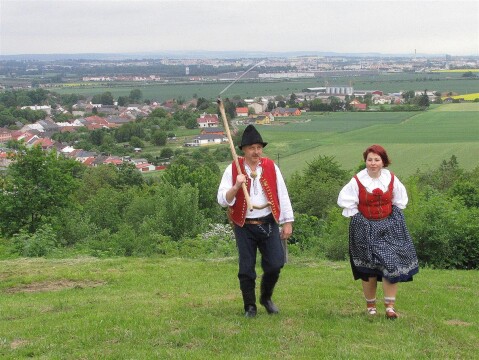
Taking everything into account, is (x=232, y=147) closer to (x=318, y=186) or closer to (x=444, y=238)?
(x=444, y=238)

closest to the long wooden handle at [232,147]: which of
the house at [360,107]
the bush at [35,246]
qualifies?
the bush at [35,246]

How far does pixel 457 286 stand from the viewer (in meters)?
9.84

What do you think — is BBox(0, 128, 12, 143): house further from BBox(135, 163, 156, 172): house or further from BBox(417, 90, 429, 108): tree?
BBox(417, 90, 429, 108): tree

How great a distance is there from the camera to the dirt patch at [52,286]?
32.0 ft

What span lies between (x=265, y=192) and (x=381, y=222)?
1.28 metres

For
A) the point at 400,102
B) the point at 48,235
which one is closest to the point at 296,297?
the point at 48,235

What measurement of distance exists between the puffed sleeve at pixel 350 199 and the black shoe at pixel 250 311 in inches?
57.3

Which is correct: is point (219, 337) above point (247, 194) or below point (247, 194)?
below

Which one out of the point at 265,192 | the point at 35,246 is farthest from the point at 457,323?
the point at 35,246

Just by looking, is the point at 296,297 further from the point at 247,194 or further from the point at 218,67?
the point at 218,67

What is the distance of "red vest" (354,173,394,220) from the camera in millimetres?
6848

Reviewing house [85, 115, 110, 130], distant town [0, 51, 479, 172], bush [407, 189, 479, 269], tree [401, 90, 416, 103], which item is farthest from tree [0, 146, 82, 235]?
tree [401, 90, 416, 103]

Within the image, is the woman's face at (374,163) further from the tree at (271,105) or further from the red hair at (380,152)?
the tree at (271,105)

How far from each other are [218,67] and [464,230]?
260 inches
